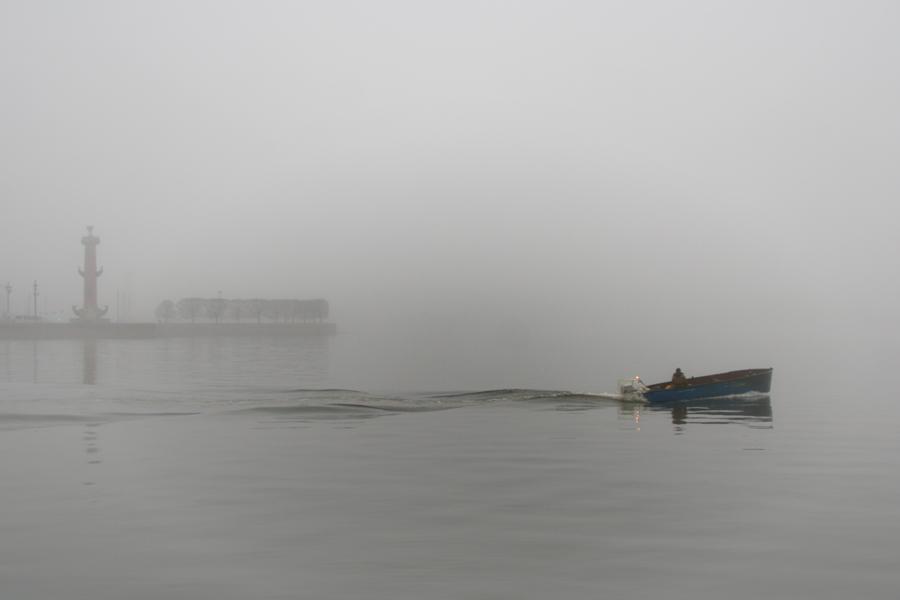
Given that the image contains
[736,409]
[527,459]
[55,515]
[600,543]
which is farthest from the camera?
[736,409]

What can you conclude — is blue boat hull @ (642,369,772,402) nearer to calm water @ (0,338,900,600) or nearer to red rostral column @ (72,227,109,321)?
calm water @ (0,338,900,600)

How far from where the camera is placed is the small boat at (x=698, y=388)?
44906 millimetres

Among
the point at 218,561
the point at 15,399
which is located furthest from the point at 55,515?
the point at 15,399

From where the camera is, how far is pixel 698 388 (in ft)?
149

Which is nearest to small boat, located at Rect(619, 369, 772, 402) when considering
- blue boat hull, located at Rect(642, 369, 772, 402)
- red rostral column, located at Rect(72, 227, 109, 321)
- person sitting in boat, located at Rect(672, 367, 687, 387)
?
blue boat hull, located at Rect(642, 369, 772, 402)

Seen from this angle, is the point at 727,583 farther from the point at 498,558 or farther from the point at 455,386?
the point at 455,386

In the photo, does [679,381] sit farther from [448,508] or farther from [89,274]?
[89,274]

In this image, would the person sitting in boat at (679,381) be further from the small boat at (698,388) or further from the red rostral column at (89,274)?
the red rostral column at (89,274)

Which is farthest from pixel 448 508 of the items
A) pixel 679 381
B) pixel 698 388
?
pixel 698 388

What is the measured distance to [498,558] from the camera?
13.8 m

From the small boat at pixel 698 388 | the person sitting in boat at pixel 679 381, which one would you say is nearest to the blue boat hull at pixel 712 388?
the small boat at pixel 698 388

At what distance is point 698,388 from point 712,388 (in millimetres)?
1196

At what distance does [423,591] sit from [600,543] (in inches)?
164

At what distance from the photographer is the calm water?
42.1 ft
